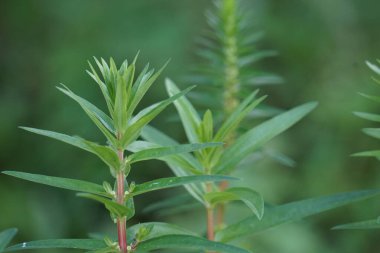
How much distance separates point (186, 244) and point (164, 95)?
209cm

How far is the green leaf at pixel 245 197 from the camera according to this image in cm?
62

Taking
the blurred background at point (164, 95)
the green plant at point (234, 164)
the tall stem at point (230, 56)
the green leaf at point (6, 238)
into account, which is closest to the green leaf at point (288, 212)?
the green plant at point (234, 164)

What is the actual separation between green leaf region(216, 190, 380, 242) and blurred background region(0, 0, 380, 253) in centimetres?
149

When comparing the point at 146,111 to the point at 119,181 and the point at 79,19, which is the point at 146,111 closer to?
the point at 119,181

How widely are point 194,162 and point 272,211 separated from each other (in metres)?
0.10

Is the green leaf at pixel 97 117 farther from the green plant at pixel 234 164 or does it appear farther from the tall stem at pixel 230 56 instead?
the tall stem at pixel 230 56

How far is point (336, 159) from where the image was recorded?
2471 mm

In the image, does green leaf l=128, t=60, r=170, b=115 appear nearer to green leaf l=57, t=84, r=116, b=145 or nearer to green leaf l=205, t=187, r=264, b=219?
green leaf l=57, t=84, r=116, b=145

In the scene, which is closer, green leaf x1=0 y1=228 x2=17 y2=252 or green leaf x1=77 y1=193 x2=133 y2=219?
green leaf x1=77 y1=193 x2=133 y2=219

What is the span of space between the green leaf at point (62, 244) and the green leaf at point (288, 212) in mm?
167

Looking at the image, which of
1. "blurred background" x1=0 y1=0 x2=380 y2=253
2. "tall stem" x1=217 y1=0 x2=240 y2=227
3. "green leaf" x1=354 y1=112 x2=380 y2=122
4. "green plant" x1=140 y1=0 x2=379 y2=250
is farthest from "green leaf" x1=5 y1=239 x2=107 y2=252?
"blurred background" x1=0 y1=0 x2=380 y2=253

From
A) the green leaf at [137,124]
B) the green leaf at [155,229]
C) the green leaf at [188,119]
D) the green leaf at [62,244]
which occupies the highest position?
the green leaf at [188,119]

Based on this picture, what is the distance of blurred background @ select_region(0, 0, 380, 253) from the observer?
2.41 metres

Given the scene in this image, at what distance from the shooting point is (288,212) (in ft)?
2.41
